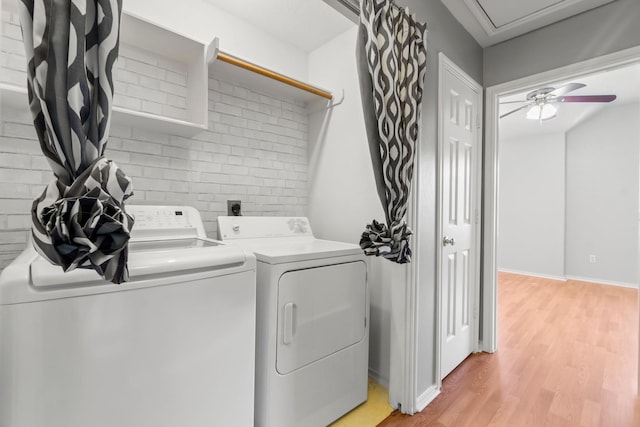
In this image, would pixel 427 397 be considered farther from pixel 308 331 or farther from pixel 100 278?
pixel 100 278

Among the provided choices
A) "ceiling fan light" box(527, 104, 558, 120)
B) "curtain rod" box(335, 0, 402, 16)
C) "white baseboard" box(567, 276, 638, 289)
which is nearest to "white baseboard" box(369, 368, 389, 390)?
"curtain rod" box(335, 0, 402, 16)

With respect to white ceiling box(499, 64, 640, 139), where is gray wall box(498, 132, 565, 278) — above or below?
below

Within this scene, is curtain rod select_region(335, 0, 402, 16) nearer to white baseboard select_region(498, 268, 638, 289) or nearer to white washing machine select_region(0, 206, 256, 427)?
white washing machine select_region(0, 206, 256, 427)

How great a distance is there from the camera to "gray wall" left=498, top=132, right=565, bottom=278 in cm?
495

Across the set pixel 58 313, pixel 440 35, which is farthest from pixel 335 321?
pixel 440 35

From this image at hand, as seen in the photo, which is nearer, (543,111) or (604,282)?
(543,111)

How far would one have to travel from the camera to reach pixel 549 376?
81.0 inches

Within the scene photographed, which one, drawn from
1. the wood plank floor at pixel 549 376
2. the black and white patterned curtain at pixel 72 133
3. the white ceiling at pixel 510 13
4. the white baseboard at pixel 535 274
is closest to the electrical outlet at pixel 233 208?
the black and white patterned curtain at pixel 72 133

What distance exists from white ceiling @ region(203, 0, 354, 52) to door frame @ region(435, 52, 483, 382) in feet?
Result: 2.49

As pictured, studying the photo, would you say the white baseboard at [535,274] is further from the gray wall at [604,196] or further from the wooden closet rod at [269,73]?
the wooden closet rod at [269,73]

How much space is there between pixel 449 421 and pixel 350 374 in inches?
23.2

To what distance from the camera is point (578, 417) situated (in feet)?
5.42

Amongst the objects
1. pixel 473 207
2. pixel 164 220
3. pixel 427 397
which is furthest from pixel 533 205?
pixel 164 220

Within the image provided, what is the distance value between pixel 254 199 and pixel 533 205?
17.2 ft
